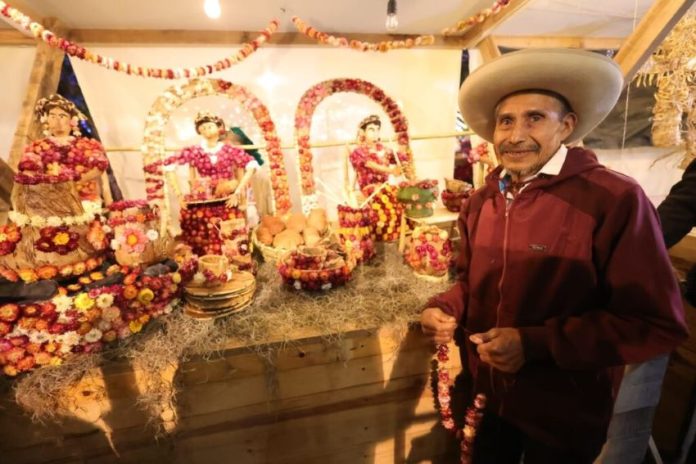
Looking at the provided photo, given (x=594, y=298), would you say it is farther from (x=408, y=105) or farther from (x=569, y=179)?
(x=408, y=105)

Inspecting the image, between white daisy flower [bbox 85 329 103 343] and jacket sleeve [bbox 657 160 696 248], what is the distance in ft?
7.75

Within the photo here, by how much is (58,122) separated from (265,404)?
5.61ft

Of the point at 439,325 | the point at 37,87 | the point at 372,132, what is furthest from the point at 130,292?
the point at 37,87

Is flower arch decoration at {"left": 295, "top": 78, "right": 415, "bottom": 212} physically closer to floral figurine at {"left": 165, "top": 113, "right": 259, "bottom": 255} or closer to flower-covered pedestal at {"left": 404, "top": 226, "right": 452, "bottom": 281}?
floral figurine at {"left": 165, "top": 113, "right": 259, "bottom": 255}

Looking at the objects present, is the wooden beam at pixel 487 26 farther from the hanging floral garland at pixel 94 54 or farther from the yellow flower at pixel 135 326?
the yellow flower at pixel 135 326

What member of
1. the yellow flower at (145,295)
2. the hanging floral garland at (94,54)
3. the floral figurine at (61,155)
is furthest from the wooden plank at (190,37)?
the yellow flower at (145,295)

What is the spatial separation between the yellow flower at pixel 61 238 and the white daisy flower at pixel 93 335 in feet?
1.34

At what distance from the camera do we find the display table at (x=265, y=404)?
4.36ft

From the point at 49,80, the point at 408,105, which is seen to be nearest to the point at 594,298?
the point at 408,105

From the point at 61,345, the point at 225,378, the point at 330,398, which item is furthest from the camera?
the point at 330,398

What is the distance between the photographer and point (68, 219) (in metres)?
1.45

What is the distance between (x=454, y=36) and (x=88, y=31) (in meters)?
2.83

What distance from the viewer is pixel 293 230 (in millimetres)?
2080

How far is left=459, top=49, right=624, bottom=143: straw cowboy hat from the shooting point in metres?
0.96
